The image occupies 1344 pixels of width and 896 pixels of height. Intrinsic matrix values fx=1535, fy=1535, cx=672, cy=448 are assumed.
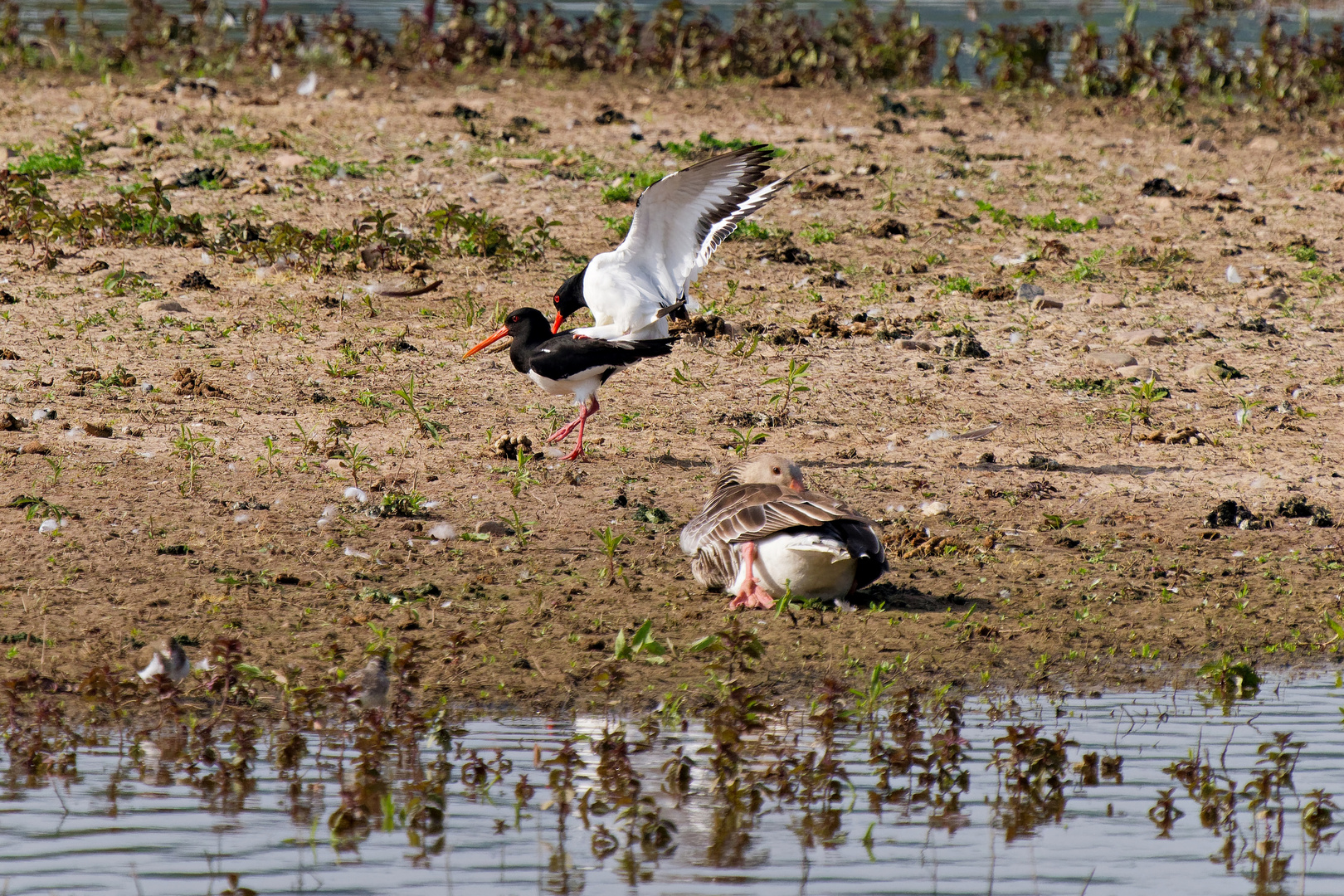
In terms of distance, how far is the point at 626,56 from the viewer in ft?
64.1

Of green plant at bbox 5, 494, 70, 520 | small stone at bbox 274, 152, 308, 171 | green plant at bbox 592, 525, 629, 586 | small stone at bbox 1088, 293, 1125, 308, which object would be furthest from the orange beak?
small stone at bbox 274, 152, 308, 171

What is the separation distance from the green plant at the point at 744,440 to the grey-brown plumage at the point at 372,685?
10.4ft

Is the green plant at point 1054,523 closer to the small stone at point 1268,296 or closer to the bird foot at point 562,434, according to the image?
the bird foot at point 562,434

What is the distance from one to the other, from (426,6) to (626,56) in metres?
3.04

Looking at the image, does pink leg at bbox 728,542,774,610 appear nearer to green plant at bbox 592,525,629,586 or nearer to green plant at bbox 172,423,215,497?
green plant at bbox 592,525,629,586

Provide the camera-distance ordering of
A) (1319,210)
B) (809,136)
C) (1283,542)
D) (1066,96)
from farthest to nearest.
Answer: (1066,96) → (809,136) → (1319,210) → (1283,542)

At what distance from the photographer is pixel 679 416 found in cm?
953

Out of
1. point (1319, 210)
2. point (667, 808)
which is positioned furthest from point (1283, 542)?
point (1319, 210)

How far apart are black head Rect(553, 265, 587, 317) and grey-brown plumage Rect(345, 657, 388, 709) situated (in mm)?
4699

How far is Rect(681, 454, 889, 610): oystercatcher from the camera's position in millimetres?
6613

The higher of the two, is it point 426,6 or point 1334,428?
point 426,6

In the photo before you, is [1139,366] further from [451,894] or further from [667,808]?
[451,894]

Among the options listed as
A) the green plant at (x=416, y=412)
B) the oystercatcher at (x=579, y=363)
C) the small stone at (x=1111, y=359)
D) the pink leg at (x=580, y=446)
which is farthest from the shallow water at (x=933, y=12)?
the pink leg at (x=580, y=446)

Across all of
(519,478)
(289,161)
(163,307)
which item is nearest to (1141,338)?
(519,478)
